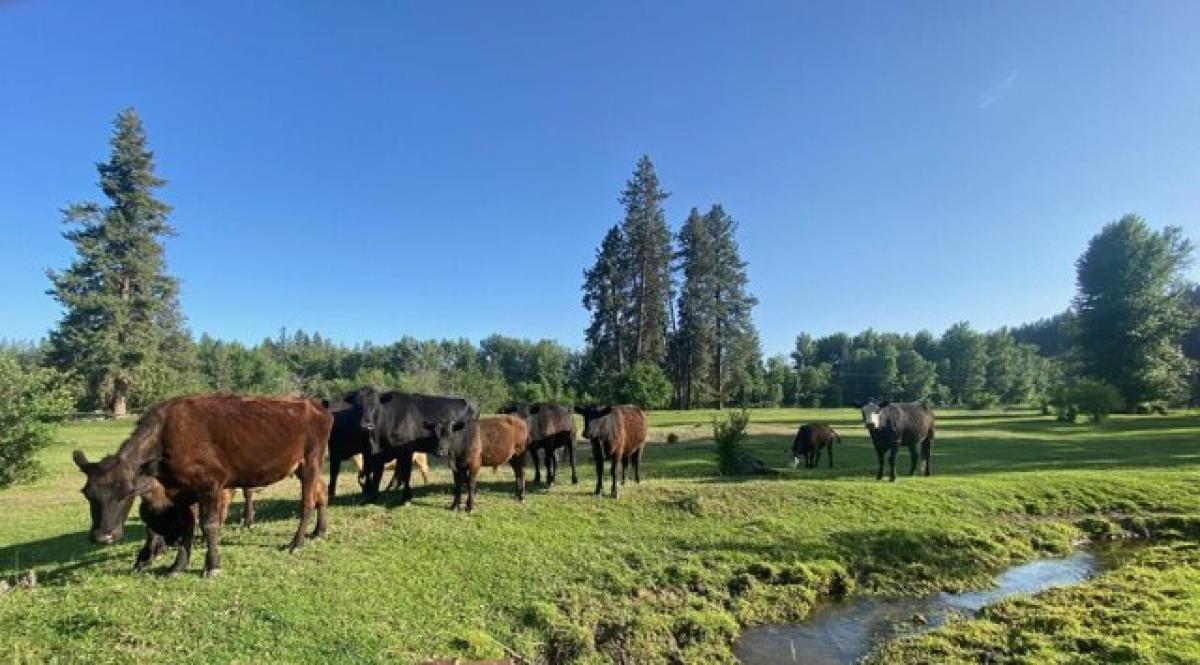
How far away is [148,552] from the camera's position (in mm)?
7613

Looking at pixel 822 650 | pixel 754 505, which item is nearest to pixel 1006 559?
pixel 754 505

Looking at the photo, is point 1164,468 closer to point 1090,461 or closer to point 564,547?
point 1090,461

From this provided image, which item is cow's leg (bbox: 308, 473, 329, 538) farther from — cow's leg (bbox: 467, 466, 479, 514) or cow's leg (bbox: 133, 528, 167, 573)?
cow's leg (bbox: 467, 466, 479, 514)

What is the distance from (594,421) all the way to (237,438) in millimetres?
7334

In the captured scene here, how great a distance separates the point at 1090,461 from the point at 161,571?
84.3 ft

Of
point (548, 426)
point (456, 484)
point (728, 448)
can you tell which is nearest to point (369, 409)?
point (456, 484)

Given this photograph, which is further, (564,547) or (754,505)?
(754,505)

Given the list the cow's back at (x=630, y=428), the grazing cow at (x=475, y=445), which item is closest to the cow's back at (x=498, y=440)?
the grazing cow at (x=475, y=445)

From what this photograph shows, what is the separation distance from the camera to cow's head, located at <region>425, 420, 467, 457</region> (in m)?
11.6

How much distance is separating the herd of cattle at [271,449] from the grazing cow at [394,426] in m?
0.02

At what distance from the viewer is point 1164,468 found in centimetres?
1925

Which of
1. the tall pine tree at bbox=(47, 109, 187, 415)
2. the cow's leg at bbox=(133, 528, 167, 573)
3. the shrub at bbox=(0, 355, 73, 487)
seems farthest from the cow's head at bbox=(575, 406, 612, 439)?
the tall pine tree at bbox=(47, 109, 187, 415)

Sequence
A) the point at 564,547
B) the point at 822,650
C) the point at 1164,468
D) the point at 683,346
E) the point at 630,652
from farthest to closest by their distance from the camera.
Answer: the point at 683,346
the point at 1164,468
the point at 564,547
the point at 822,650
the point at 630,652

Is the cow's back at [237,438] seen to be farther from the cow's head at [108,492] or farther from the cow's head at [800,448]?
the cow's head at [800,448]
